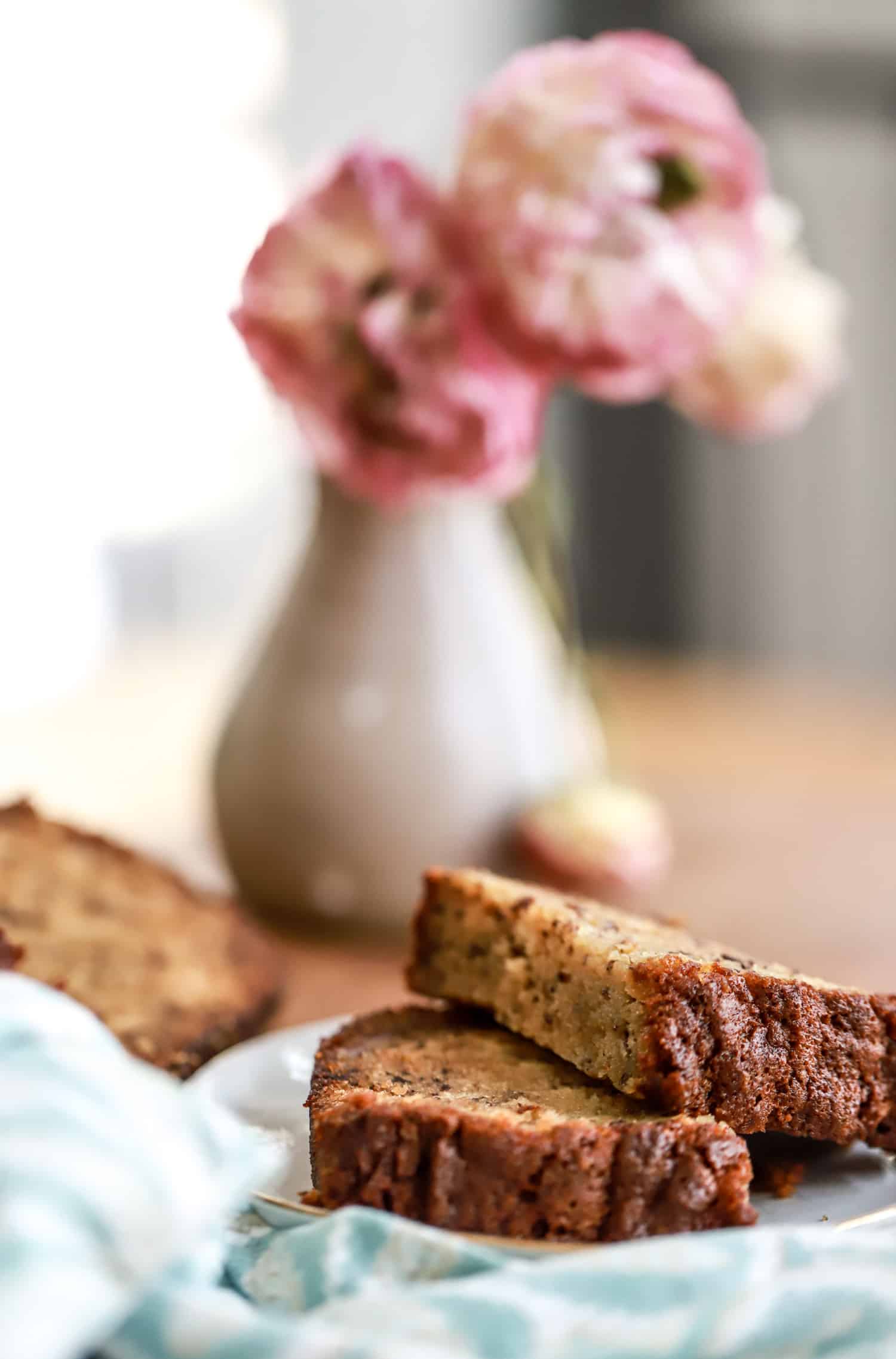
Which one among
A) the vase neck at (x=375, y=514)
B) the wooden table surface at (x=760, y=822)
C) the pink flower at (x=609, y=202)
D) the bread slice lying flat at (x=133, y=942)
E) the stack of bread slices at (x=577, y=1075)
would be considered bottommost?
the wooden table surface at (x=760, y=822)

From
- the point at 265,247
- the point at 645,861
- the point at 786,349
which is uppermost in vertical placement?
the point at 265,247

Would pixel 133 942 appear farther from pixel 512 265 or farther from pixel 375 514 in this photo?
pixel 512 265

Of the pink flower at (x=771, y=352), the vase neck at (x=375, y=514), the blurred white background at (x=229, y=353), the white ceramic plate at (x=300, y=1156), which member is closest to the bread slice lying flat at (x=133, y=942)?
the white ceramic plate at (x=300, y=1156)

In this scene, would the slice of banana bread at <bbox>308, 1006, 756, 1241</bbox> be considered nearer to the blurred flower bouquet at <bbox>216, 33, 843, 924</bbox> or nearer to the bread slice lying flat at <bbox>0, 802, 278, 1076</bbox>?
the bread slice lying flat at <bbox>0, 802, 278, 1076</bbox>

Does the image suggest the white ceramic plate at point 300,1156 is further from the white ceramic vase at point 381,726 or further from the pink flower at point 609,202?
Answer: the pink flower at point 609,202

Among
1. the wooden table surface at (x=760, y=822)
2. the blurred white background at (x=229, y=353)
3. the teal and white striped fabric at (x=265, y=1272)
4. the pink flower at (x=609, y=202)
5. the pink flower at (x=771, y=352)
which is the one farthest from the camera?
the blurred white background at (x=229, y=353)

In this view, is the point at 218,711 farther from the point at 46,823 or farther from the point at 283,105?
the point at 283,105

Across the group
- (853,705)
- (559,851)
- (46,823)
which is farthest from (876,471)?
(46,823)

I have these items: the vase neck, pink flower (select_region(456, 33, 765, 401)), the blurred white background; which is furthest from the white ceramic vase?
the blurred white background
